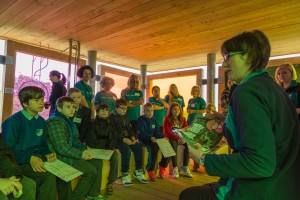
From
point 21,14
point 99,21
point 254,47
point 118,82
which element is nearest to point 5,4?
point 21,14

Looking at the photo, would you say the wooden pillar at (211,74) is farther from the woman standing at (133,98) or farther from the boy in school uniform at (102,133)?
the boy in school uniform at (102,133)

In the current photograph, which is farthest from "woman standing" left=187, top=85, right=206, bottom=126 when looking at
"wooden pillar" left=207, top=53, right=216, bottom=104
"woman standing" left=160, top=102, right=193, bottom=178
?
"woman standing" left=160, top=102, right=193, bottom=178

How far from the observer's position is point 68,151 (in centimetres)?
229

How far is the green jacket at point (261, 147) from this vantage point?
737mm

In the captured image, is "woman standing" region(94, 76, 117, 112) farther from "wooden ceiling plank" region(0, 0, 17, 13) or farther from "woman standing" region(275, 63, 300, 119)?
"woman standing" region(275, 63, 300, 119)

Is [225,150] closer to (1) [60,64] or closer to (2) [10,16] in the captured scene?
(2) [10,16]

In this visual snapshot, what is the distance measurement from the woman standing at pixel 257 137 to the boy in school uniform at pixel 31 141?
1570 millimetres

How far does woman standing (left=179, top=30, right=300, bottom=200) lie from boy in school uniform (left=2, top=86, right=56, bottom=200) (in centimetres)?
157

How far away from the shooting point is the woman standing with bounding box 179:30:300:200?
739 mm

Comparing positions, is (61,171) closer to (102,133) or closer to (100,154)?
(100,154)

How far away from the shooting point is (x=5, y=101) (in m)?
4.31

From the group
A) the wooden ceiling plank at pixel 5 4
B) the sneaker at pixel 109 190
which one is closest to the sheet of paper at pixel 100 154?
the sneaker at pixel 109 190

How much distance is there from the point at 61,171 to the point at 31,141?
384 millimetres

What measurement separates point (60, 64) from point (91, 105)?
1851 millimetres
